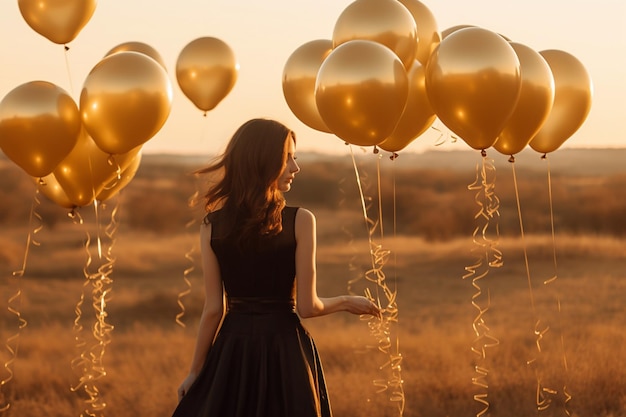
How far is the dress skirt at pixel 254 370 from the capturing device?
4023 mm

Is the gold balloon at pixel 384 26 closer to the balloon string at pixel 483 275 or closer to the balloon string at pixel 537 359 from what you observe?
A: the balloon string at pixel 483 275

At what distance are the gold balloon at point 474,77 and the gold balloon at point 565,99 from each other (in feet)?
3.09

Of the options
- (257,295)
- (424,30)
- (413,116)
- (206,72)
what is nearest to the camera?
(257,295)

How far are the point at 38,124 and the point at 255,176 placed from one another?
1866mm

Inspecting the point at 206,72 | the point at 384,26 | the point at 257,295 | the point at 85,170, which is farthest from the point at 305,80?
the point at 257,295

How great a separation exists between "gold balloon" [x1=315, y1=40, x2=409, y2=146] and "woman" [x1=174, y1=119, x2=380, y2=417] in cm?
87

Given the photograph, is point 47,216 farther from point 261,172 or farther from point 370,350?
point 261,172

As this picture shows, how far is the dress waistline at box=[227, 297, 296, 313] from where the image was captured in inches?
158

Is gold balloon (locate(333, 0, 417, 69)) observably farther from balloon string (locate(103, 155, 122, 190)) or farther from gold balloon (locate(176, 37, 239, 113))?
gold balloon (locate(176, 37, 239, 113))

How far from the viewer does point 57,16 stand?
5832mm

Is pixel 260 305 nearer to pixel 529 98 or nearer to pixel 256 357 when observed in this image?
pixel 256 357

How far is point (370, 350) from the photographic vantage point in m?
9.80

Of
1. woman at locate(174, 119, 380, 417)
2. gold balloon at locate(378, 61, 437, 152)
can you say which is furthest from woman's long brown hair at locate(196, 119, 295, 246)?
gold balloon at locate(378, 61, 437, 152)

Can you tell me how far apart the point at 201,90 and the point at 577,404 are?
163 inches
